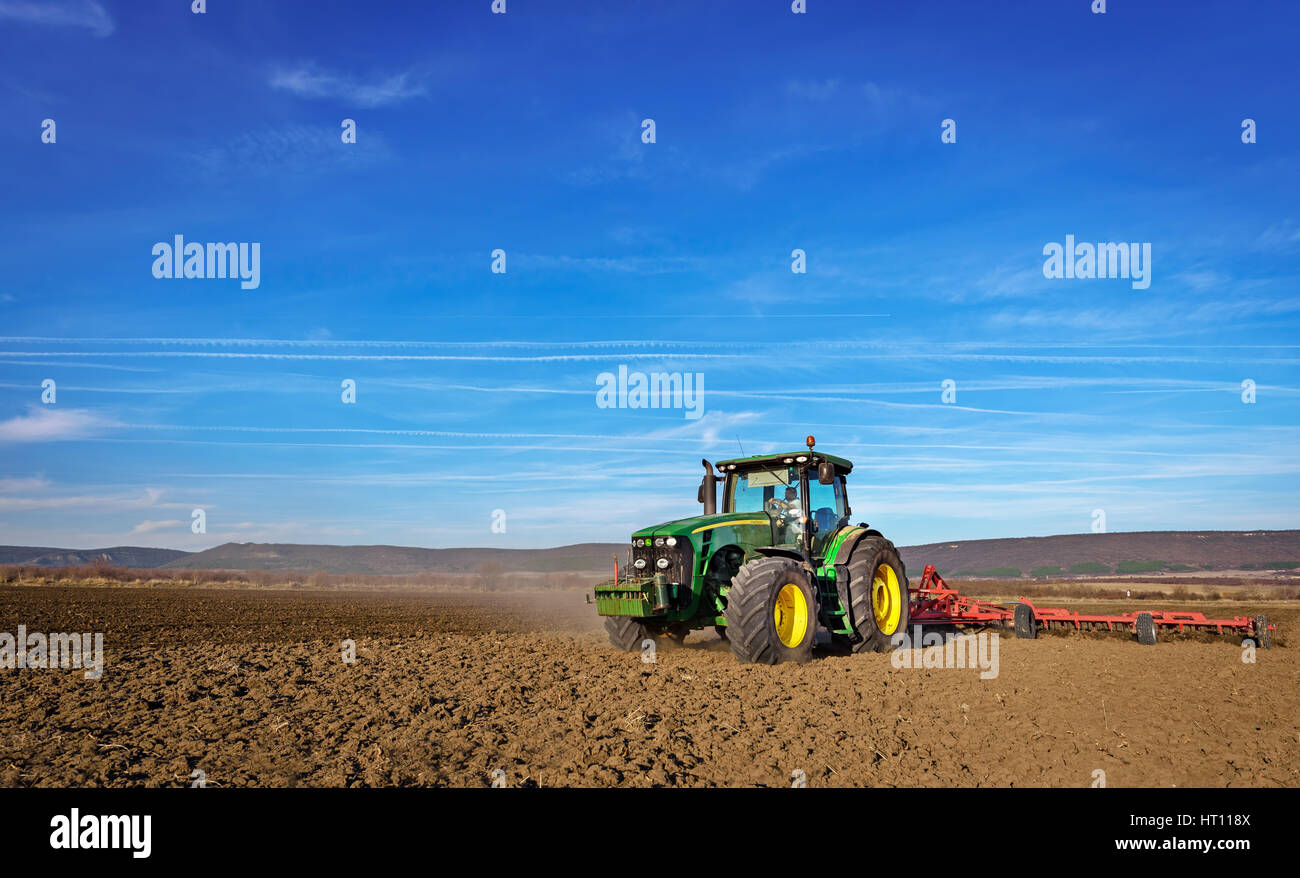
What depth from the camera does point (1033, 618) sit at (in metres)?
15.4

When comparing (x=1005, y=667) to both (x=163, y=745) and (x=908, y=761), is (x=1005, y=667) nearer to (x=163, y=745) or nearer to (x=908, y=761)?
(x=908, y=761)

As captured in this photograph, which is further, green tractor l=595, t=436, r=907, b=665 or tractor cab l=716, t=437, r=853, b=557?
tractor cab l=716, t=437, r=853, b=557

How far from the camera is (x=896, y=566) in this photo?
14.0 meters

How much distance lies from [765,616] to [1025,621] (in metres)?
7.49

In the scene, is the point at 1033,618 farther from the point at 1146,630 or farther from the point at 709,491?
the point at 709,491

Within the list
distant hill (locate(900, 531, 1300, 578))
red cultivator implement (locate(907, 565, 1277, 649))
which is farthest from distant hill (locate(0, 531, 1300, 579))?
red cultivator implement (locate(907, 565, 1277, 649))

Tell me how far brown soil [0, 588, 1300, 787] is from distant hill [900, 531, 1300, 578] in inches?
3060

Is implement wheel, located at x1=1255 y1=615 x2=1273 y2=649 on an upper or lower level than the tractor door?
lower

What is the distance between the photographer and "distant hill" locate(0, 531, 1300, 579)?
89.1 meters

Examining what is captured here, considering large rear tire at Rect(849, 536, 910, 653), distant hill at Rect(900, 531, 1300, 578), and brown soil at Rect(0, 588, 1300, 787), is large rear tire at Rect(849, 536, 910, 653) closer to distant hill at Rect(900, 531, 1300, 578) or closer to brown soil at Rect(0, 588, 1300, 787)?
brown soil at Rect(0, 588, 1300, 787)

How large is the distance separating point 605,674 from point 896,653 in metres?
4.81

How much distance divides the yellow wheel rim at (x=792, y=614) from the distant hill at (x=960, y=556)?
64.7 meters

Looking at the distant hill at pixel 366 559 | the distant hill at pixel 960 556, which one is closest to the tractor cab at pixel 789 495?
the distant hill at pixel 960 556
